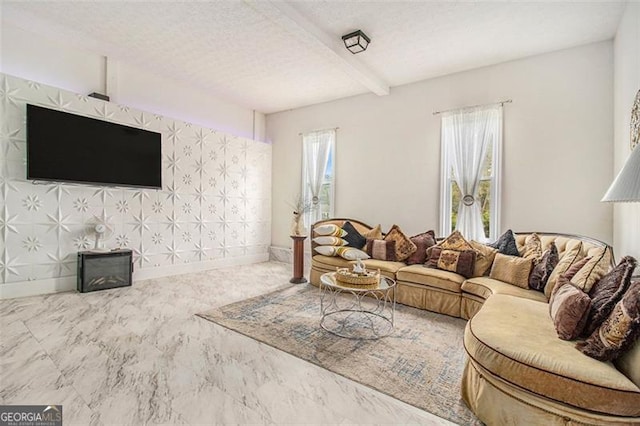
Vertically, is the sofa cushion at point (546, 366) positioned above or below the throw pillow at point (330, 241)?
below

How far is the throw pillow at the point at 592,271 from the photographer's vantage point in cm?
194

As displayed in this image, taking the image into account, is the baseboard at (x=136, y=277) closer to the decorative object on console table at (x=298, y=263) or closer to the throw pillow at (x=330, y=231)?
the decorative object on console table at (x=298, y=263)

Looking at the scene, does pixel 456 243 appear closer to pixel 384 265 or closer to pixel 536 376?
pixel 384 265

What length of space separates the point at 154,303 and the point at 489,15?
15.7 ft

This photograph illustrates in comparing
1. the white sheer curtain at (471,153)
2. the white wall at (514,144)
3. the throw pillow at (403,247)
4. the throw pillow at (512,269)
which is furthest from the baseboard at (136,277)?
the throw pillow at (512,269)

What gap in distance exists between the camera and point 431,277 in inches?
134

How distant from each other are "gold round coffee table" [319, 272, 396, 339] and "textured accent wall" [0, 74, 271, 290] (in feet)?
8.88

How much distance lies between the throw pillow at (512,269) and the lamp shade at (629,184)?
185 cm

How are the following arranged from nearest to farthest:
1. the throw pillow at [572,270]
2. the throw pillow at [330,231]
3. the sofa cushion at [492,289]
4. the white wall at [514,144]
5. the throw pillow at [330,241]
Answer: the throw pillow at [572,270] < the sofa cushion at [492,289] < the white wall at [514,144] < the throw pillow at [330,241] < the throw pillow at [330,231]

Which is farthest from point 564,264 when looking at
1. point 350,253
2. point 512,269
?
point 350,253

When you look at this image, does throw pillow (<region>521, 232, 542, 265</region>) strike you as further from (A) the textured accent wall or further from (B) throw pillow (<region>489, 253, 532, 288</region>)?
(A) the textured accent wall

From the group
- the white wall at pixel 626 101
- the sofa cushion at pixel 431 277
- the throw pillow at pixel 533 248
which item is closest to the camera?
the white wall at pixel 626 101

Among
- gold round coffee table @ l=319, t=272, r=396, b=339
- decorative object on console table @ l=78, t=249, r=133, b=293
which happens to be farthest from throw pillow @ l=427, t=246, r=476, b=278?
decorative object on console table @ l=78, t=249, r=133, b=293

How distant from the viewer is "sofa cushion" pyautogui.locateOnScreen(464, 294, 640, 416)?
128 cm
